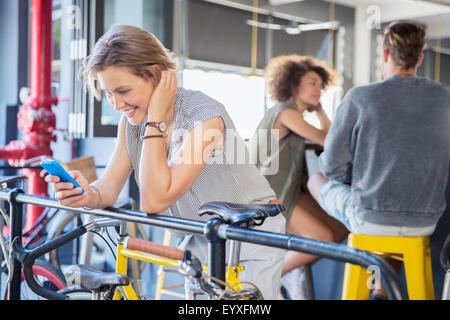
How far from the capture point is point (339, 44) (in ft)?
24.1

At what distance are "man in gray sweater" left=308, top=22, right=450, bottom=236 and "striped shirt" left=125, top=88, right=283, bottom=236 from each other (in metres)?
0.63

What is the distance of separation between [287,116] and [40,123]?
5.09ft

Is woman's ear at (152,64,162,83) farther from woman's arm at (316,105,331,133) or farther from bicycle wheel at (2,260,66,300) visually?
woman's arm at (316,105,331,133)

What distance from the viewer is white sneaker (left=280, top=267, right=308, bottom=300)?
2879mm

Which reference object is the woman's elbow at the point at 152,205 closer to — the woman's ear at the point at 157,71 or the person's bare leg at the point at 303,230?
the woman's ear at the point at 157,71

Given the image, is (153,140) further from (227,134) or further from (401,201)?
(401,201)

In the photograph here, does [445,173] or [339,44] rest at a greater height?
[339,44]

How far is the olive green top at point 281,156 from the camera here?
2.68 meters

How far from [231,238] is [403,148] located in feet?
3.77

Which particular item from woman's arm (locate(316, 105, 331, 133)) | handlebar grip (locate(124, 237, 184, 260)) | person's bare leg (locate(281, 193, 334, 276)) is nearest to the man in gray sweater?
person's bare leg (locate(281, 193, 334, 276))

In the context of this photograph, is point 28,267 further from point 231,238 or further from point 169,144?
point 231,238

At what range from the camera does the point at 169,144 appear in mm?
1585
